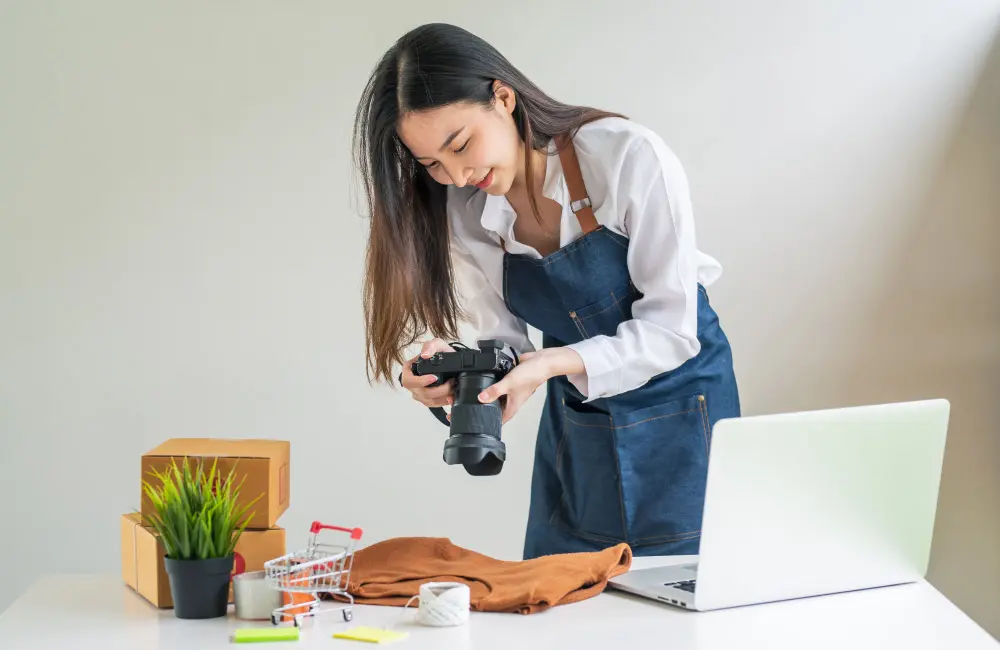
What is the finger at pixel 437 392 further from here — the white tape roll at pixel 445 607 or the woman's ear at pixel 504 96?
the woman's ear at pixel 504 96

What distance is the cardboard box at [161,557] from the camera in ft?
4.53

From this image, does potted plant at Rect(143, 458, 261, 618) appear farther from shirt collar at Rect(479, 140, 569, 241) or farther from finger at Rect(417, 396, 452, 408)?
shirt collar at Rect(479, 140, 569, 241)

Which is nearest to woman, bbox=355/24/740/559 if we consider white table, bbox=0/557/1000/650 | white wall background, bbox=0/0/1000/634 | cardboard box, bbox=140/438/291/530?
cardboard box, bbox=140/438/291/530

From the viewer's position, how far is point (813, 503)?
1.30 meters

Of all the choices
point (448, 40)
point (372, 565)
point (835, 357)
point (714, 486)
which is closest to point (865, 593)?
point (714, 486)

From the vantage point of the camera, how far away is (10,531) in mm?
2955

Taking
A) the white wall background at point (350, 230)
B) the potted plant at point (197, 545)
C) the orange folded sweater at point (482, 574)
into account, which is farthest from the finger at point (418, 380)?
the white wall background at point (350, 230)

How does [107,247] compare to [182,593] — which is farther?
[107,247]

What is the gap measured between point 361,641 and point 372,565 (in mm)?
269

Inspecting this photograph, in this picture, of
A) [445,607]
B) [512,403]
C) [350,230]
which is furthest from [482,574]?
[350,230]

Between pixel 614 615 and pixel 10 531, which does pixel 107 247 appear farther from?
pixel 614 615

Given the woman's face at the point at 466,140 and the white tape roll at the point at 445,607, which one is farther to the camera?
the woman's face at the point at 466,140

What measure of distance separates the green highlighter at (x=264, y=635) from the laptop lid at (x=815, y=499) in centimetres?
50

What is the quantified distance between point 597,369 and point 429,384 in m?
0.28
